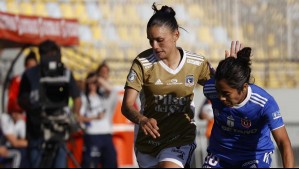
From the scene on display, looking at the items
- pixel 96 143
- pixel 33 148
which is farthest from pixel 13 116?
pixel 33 148

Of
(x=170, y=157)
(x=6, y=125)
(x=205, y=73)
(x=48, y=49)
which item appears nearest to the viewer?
(x=170, y=157)

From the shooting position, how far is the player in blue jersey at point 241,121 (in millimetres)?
6094

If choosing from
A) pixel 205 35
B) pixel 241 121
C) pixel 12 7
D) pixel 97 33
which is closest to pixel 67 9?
pixel 97 33

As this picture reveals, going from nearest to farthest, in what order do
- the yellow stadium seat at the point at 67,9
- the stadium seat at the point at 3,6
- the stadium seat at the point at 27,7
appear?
the stadium seat at the point at 3,6 < the stadium seat at the point at 27,7 < the yellow stadium seat at the point at 67,9

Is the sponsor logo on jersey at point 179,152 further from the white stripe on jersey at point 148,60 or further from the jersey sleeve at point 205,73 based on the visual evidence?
the white stripe on jersey at point 148,60

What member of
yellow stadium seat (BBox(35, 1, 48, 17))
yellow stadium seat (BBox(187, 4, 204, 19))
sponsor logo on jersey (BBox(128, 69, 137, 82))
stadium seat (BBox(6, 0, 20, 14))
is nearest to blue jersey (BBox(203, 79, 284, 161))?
sponsor logo on jersey (BBox(128, 69, 137, 82))

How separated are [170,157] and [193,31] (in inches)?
383

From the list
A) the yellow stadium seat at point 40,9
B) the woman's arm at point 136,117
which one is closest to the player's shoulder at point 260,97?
the woman's arm at point 136,117

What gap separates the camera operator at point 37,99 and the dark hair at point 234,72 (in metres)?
4.29

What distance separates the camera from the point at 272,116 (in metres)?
6.14

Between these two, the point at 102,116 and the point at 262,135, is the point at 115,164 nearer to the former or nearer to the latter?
the point at 102,116

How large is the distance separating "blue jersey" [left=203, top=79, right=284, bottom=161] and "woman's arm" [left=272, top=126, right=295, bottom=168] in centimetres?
5

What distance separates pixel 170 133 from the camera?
276 inches

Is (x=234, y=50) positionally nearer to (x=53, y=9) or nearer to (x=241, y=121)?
(x=241, y=121)
